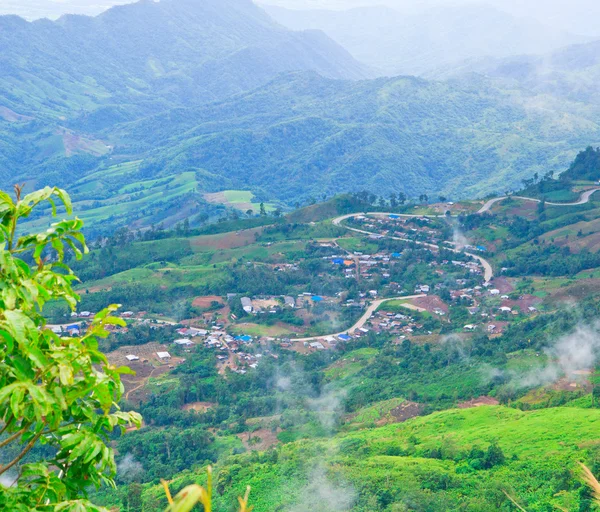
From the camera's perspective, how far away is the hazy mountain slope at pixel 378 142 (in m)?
151

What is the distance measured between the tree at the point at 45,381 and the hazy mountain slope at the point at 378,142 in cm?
13701

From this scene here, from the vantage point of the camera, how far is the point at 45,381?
15.7ft

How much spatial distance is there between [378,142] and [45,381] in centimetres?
16140

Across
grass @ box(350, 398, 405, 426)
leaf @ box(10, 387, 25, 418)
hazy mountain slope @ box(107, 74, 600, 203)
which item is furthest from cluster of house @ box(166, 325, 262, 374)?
hazy mountain slope @ box(107, 74, 600, 203)

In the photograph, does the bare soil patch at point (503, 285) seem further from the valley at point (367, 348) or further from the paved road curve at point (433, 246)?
the paved road curve at point (433, 246)

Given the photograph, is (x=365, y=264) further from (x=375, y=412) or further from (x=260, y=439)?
(x=260, y=439)

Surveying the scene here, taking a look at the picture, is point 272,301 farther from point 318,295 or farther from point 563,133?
point 563,133

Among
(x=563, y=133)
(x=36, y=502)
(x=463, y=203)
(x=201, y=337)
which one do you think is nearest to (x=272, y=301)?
(x=201, y=337)

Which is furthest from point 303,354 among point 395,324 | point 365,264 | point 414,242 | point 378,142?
point 378,142

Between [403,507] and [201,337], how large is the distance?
3293 centimetres

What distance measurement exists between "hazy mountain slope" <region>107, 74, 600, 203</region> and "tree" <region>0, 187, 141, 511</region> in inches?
5394

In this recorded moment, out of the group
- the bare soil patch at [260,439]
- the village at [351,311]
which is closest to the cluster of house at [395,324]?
the village at [351,311]

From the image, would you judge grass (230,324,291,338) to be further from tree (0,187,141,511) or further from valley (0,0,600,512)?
tree (0,187,141,511)

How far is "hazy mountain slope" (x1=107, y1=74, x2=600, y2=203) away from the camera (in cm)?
15075
